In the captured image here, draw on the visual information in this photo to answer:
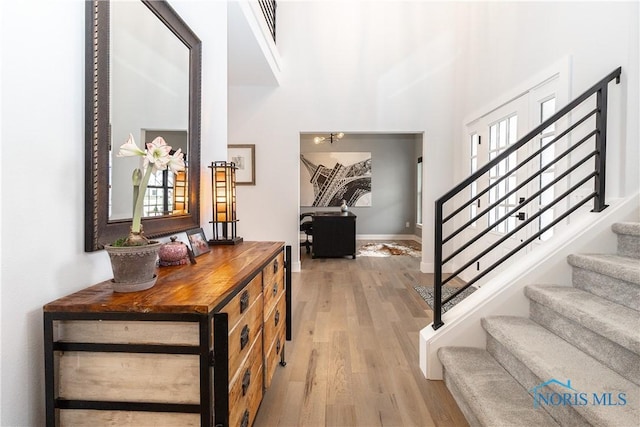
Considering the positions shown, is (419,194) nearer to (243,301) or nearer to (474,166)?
(474,166)

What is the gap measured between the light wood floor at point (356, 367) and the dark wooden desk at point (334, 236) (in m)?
2.04

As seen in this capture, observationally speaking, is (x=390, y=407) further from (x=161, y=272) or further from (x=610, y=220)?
(x=610, y=220)

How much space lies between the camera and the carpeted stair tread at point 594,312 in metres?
1.30

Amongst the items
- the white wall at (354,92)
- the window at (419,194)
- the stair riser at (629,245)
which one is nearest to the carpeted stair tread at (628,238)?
the stair riser at (629,245)

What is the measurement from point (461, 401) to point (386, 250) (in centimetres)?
548

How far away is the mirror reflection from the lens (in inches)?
50.8

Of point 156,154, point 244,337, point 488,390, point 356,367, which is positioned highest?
point 156,154

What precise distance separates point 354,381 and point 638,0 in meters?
2.80

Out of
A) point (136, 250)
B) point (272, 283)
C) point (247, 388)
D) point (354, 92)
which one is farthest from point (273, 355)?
point (354, 92)

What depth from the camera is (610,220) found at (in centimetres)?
201

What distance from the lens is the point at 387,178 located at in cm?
889

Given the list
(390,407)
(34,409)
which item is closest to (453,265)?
(390,407)

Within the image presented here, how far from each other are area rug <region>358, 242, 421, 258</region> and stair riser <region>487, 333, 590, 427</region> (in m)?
4.66

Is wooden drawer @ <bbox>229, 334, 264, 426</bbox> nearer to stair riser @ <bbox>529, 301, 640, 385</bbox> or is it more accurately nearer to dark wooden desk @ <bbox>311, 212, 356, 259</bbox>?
stair riser @ <bbox>529, 301, 640, 385</bbox>
